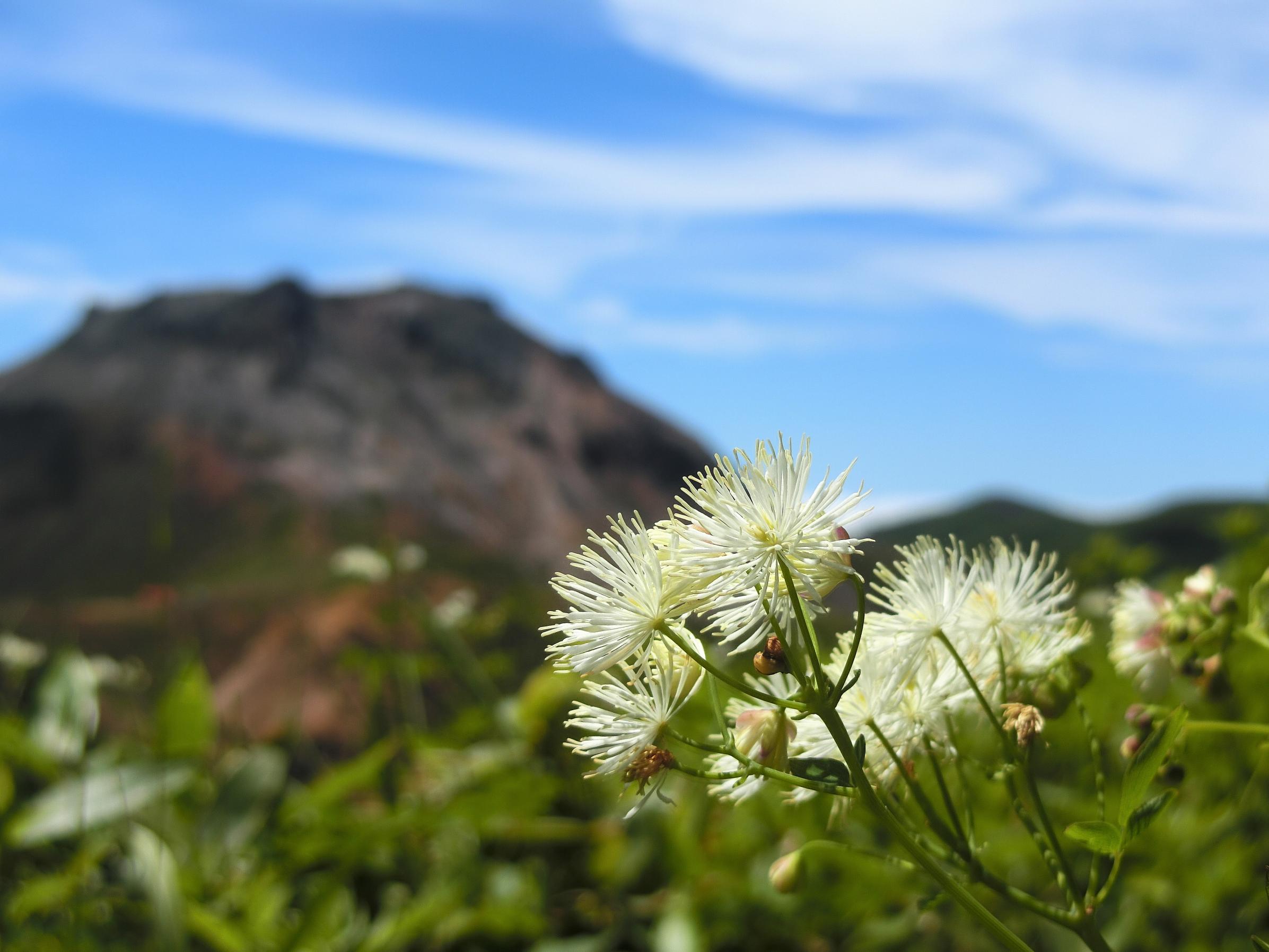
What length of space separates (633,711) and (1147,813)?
0.32 m

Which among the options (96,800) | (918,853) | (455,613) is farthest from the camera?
→ (455,613)

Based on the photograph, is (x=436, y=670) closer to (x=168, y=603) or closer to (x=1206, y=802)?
(x=168, y=603)

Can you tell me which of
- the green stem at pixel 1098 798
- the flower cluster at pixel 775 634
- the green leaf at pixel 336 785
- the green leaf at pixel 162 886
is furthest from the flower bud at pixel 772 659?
the green leaf at pixel 336 785

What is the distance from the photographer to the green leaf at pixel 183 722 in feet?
7.50

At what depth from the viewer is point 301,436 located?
8383 mm

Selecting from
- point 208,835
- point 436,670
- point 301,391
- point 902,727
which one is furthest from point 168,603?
point 301,391

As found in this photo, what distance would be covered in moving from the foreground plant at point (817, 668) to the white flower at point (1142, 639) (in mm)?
195

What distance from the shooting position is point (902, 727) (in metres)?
0.74

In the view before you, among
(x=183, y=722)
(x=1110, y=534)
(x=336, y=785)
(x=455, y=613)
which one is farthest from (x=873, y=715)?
(x=455, y=613)

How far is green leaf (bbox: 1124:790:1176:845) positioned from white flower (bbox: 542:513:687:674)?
30 centimetres

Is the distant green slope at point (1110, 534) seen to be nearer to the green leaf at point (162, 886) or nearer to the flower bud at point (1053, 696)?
the flower bud at point (1053, 696)

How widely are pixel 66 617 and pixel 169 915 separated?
4.39 meters

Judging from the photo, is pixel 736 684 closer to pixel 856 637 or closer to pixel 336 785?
pixel 856 637

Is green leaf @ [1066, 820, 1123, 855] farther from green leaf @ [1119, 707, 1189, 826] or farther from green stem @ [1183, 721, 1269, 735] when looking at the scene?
green stem @ [1183, 721, 1269, 735]
